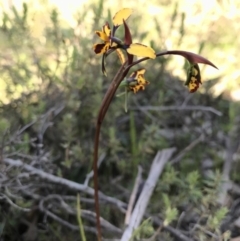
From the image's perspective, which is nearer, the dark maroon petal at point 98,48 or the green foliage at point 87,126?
the dark maroon petal at point 98,48

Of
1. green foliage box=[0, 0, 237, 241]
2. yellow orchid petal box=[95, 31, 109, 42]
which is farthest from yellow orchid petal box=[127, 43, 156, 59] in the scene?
green foliage box=[0, 0, 237, 241]

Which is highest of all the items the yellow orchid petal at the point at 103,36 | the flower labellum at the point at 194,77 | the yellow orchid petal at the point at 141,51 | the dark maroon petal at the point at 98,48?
the flower labellum at the point at 194,77

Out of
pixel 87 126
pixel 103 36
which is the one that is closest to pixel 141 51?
pixel 103 36

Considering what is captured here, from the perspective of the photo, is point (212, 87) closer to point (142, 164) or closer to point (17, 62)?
point (142, 164)

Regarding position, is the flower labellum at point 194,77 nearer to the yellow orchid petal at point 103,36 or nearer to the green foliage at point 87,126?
the yellow orchid petal at point 103,36

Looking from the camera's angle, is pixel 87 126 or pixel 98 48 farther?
pixel 87 126

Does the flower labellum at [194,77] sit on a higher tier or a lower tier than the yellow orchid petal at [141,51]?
higher

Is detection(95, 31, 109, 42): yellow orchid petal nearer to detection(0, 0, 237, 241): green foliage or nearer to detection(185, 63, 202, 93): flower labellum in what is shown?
detection(185, 63, 202, 93): flower labellum

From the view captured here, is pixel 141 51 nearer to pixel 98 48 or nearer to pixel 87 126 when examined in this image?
pixel 98 48

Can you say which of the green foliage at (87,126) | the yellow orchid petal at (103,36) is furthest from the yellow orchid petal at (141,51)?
the green foliage at (87,126)
